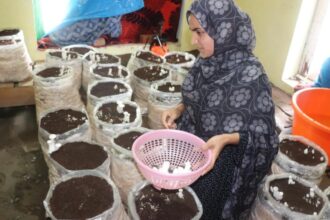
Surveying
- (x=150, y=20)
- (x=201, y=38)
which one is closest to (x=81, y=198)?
(x=201, y=38)

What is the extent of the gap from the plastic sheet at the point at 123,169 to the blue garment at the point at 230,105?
58cm

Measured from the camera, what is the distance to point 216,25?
1655mm

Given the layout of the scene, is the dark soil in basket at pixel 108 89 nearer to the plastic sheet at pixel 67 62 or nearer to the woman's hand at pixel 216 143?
the plastic sheet at pixel 67 62

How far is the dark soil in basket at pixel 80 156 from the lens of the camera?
7.30 feet

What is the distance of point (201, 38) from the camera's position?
67.5 inches

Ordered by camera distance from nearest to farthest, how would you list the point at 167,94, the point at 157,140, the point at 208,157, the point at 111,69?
→ the point at 208,157
the point at 157,140
the point at 167,94
the point at 111,69

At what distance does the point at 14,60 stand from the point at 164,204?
2454 mm

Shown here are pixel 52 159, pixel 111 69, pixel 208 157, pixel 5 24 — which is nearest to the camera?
pixel 208 157

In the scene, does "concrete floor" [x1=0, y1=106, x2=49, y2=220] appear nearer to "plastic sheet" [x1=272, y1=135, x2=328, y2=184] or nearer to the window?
"plastic sheet" [x1=272, y1=135, x2=328, y2=184]

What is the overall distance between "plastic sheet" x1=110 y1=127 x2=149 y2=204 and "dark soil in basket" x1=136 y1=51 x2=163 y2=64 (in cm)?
158

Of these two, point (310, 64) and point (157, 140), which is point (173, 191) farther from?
point (310, 64)

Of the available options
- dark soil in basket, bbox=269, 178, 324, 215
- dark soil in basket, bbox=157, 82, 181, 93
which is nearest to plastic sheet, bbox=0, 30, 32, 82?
dark soil in basket, bbox=157, 82, 181, 93

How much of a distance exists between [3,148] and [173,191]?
1894 millimetres

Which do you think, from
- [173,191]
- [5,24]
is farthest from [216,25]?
[5,24]
